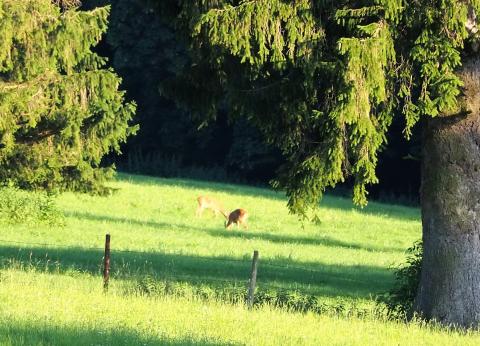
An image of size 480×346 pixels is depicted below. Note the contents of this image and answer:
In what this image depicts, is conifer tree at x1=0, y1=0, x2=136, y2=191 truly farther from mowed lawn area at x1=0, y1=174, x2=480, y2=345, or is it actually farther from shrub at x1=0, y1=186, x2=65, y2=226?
shrub at x1=0, y1=186, x2=65, y2=226

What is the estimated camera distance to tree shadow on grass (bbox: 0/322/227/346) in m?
11.7

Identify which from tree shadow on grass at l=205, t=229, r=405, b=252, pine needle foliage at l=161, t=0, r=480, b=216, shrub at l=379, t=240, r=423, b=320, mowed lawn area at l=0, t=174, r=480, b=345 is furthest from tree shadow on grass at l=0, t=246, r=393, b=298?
tree shadow on grass at l=205, t=229, r=405, b=252

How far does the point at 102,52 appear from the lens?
75.0 metres

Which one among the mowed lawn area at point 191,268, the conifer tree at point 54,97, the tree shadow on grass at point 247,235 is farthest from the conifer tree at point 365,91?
the tree shadow on grass at point 247,235

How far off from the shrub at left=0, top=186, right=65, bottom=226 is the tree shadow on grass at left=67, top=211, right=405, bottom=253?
304 cm

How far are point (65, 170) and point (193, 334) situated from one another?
13042 millimetres

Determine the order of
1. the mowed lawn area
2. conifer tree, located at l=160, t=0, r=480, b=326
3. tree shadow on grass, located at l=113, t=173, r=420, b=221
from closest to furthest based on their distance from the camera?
the mowed lawn area < conifer tree, located at l=160, t=0, r=480, b=326 < tree shadow on grass, located at l=113, t=173, r=420, b=221

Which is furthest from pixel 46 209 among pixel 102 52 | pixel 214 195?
pixel 102 52

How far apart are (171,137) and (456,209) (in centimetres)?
5691

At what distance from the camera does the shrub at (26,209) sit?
111ft

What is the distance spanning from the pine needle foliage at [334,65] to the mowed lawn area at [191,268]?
95.1 inches

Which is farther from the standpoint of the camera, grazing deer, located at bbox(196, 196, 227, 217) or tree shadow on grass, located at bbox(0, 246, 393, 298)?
grazing deer, located at bbox(196, 196, 227, 217)

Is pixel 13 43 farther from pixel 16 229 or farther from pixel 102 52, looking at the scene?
pixel 102 52

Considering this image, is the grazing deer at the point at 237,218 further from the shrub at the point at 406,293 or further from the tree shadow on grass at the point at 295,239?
the shrub at the point at 406,293
